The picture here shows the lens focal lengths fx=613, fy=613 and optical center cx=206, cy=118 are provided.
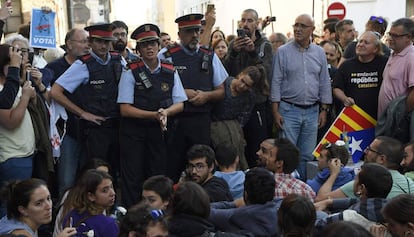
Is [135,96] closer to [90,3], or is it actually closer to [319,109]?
[319,109]

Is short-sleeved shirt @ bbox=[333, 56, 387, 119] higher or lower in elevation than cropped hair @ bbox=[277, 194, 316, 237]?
higher

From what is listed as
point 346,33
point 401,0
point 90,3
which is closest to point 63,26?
point 90,3

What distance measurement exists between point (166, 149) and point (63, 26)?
8787mm

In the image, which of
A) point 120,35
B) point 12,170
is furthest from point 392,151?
point 120,35

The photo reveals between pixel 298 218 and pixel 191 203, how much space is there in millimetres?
706

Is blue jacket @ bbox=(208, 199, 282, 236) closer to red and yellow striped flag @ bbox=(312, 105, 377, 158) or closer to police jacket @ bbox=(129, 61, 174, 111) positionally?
police jacket @ bbox=(129, 61, 174, 111)

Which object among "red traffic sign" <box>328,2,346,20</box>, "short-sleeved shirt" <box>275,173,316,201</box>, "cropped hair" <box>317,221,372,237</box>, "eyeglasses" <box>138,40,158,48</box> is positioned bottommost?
"short-sleeved shirt" <box>275,173,316,201</box>

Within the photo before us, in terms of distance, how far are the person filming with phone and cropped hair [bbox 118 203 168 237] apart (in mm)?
3560

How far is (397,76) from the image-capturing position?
6.71 metres

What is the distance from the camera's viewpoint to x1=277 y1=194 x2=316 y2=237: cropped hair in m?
3.81

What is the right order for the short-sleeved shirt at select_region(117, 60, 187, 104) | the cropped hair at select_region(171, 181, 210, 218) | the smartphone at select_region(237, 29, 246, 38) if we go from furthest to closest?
the smartphone at select_region(237, 29, 246, 38) → the short-sleeved shirt at select_region(117, 60, 187, 104) → the cropped hair at select_region(171, 181, 210, 218)

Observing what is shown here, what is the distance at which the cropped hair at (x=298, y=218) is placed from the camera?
3809 mm

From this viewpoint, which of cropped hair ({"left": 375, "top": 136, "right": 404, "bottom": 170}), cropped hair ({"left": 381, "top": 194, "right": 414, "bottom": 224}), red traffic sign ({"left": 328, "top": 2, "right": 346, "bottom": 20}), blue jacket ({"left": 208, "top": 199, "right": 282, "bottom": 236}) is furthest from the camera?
red traffic sign ({"left": 328, "top": 2, "right": 346, "bottom": 20})

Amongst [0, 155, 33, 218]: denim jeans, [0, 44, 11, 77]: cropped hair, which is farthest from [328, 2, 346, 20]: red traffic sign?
[0, 155, 33, 218]: denim jeans
